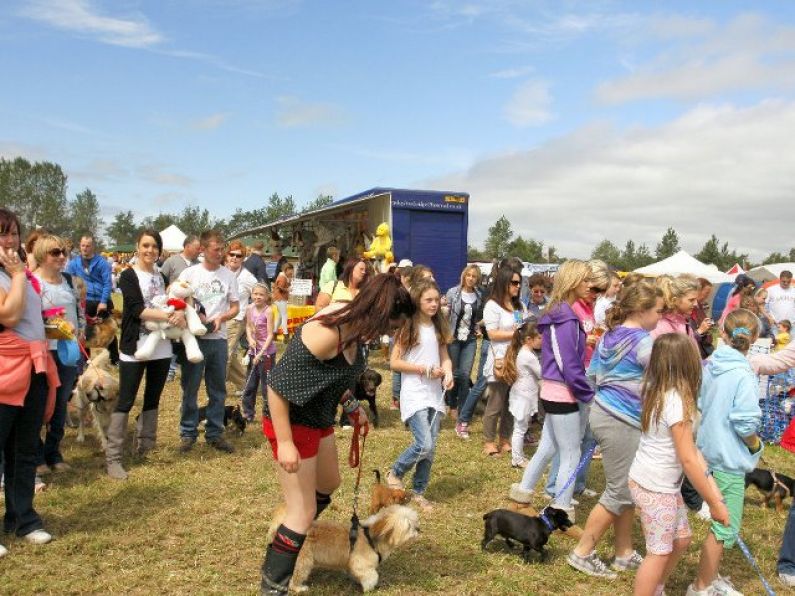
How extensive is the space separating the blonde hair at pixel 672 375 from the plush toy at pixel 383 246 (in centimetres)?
879

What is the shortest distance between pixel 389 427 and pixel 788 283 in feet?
33.2

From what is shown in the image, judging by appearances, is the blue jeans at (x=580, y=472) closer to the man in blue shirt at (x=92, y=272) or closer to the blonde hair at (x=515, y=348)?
the blonde hair at (x=515, y=348)

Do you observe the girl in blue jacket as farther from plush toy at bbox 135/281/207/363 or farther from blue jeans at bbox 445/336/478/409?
plush toy at bbox 135/281/207/363

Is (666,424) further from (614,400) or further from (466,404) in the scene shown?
(466,404)

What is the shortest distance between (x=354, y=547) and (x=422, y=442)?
1.25 m

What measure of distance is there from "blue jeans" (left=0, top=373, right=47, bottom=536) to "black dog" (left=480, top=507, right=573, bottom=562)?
3105mm

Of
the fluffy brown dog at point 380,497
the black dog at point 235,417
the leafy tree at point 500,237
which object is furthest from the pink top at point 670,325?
the leafy tree at point 500,237

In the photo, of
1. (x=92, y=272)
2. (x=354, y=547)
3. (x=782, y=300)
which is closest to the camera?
(x=354, y=547)

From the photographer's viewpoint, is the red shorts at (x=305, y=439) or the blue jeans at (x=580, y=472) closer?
the red shorts at (x=305, y=439)

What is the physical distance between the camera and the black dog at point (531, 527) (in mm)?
4038


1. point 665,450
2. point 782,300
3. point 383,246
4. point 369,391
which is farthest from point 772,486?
point 782,300

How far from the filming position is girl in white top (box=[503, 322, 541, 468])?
6.14m

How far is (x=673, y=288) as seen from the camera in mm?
A: 4691

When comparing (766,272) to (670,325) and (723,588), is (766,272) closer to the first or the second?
(670,325)
